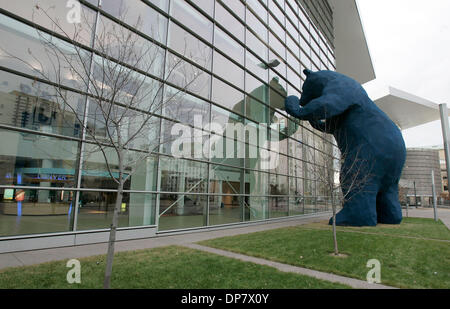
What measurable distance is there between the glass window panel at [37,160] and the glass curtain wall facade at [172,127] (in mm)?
21

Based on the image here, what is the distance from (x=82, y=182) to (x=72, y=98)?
86.8 inches

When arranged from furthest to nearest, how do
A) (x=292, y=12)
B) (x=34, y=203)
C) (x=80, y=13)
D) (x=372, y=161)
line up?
(x=292, y=12) < (x=372, y=161) < (x=80, y=13) < (x=34, y=203)

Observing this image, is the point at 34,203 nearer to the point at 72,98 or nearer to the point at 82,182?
the point at 82,182

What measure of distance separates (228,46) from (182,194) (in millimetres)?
7677

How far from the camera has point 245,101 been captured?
13.9 meters

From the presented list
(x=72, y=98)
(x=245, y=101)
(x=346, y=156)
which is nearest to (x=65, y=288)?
(x=72, y=98)

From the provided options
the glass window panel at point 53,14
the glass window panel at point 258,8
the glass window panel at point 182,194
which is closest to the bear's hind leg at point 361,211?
the glass window panel at point 182,194

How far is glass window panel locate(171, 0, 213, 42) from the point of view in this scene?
1064cm

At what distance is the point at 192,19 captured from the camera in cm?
1129

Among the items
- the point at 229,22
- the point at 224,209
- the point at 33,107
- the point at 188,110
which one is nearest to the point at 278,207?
the point at 224,209

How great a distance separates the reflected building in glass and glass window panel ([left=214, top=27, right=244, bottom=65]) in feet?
0.26

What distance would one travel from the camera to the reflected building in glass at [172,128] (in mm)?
6324

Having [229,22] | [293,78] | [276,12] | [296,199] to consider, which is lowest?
[296,199]

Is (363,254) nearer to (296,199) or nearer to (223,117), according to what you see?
(223,117)
